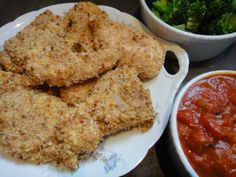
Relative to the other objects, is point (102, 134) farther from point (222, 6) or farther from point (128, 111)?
point (222, 6)

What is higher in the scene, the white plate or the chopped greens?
the chopped greens

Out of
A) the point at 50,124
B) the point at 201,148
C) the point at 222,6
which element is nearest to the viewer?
the point at 201,148

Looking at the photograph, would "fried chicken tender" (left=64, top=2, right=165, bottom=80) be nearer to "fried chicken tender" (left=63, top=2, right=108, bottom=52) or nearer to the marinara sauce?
"fried chicken tender" (left=63, top=2, right=108, bottom=52)

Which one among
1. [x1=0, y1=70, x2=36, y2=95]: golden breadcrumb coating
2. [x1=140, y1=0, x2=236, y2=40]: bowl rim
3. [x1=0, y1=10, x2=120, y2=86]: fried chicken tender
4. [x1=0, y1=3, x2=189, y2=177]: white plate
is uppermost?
[x1=140, y1=0, x2=236, y2=40]: bowl rim

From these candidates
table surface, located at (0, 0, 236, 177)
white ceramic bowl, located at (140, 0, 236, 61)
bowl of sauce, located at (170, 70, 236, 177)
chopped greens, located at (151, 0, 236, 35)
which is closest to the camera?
bowl of sauce, located at (170, 70, 236, 177)

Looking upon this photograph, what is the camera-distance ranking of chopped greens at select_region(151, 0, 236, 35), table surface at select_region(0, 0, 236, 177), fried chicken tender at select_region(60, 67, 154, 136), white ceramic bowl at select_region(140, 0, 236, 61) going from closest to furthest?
fried chicken tender at select_region(60, 67, 154, 136) → table surface at select_region(0, 0, 236, 177) → white ceramic bowl at select_region(140, 0, 236, 61) → chopped greens at select_region(151, 0, 236, 35)

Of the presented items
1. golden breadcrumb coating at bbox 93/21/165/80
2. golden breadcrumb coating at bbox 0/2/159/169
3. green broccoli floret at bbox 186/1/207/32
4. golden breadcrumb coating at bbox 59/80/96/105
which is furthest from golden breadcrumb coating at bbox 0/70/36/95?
green broccoli floret at bbox 186/1/207/32

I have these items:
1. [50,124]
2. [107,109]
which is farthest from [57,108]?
[107,109]
